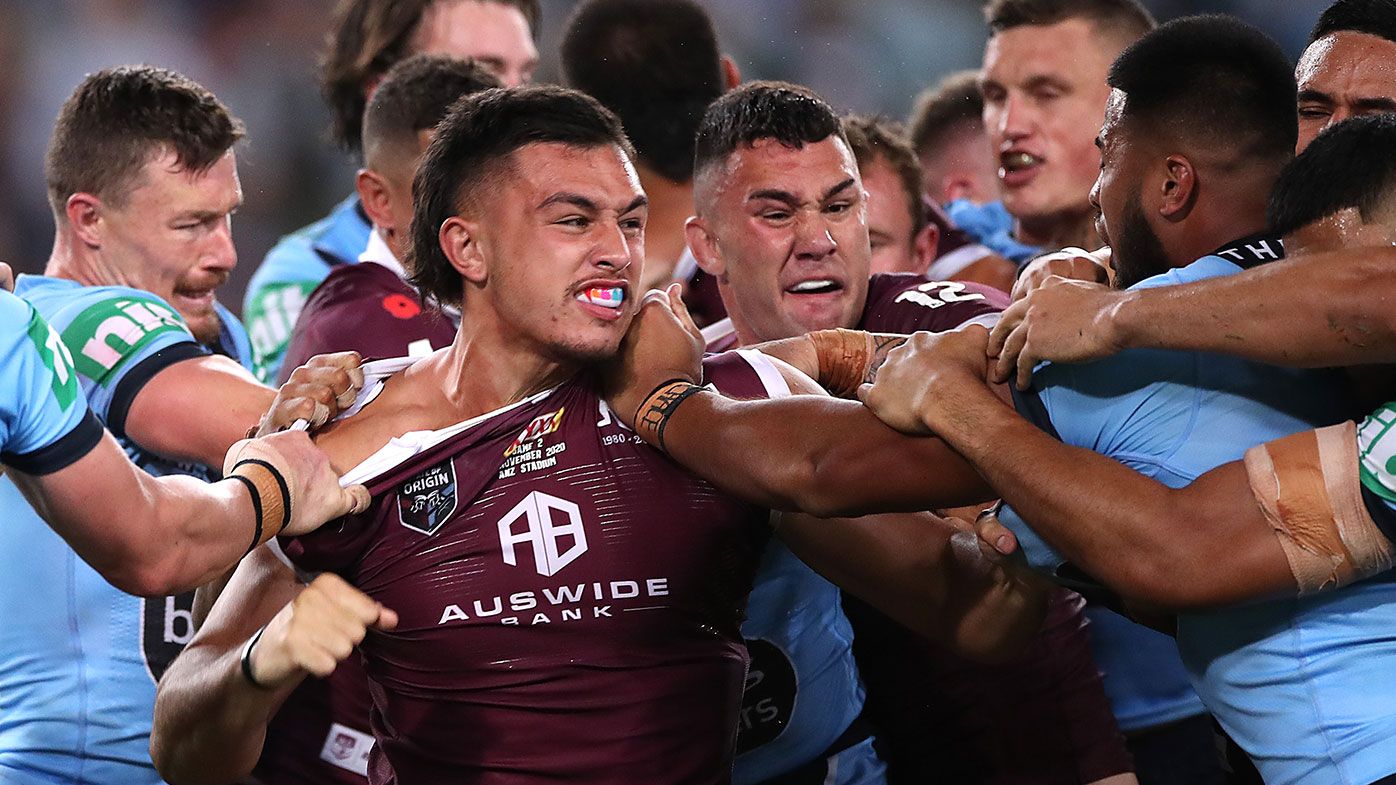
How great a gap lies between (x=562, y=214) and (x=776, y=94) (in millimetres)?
1369

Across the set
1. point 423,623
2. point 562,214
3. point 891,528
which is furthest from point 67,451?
point 891,528

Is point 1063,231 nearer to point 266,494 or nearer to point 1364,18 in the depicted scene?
point 1364,18

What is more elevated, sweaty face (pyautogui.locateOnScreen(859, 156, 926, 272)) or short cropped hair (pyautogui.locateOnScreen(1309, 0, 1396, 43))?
short cropped hair (pyautogui.locateOnScreen(1309, 0, 1396, 43))

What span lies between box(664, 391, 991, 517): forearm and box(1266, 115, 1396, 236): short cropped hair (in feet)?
2.54

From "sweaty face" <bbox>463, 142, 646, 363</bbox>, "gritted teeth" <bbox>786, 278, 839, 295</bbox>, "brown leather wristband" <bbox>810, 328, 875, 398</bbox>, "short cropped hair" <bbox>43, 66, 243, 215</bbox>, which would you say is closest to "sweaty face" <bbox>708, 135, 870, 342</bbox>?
"gritted teeth" <bbox>786, 278, 839, 295</bbox>

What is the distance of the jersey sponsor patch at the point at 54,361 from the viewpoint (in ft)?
8.86

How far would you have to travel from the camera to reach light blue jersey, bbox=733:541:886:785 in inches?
154

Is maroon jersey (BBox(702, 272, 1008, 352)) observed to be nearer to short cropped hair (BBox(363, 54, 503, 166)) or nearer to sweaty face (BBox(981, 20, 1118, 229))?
sweaty face (BBox(981, 20, 1118, 229))

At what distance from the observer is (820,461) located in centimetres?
307

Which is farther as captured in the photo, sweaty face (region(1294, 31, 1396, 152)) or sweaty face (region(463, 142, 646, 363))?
sweaty face (region(1294, 31, 1396, 152))

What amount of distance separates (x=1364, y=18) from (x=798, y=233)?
1577 millimetres

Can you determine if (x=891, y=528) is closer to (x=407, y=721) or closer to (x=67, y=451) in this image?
(x=407, y=721)

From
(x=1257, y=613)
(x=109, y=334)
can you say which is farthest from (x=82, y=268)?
(x=1257, y=613)

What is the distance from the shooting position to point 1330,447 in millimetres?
2686
